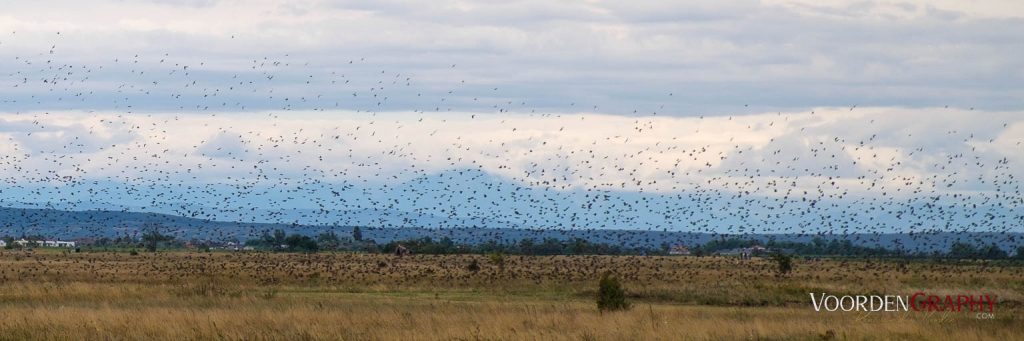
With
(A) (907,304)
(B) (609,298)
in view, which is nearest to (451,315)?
(B) (609,298)

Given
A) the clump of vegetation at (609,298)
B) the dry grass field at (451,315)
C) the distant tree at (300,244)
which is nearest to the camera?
the dry grass field at (451,315)

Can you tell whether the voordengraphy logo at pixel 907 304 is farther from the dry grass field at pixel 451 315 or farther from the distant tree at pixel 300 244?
the distant tree at pixel 300 244

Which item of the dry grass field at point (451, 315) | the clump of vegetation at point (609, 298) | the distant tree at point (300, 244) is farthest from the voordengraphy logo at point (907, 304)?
the distant tree at point (300, 244)

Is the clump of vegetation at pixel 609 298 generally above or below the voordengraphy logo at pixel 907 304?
above

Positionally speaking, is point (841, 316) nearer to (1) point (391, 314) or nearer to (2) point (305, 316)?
(1) point (391, 314)

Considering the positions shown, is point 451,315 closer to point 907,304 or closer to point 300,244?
point 907,304

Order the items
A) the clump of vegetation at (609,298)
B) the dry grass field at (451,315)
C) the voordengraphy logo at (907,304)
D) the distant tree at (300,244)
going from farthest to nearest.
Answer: the distant tree at (300,244) → the clump of vegetation at (609,298) → the voordengraphy logo at (907,304) → the dry grass field at (451,315)

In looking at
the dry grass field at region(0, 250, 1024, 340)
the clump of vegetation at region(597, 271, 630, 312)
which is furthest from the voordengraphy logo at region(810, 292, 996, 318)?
the clump of vegetation at region(597, 271, 630, 312)

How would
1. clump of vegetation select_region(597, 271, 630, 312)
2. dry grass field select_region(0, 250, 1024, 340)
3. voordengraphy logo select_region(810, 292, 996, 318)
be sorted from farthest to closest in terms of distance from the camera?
1. clump of vegetation select_region(597, 271, 630, 312)
2. voordengraphy logo select_region(810, 292, 996, 318)
3. dry grass field select_region(0, 250, 1024, 340)

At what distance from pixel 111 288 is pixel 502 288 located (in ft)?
60.6

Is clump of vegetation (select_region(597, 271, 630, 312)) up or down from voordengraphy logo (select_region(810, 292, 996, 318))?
up

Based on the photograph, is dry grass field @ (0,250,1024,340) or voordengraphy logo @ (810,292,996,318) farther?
voordengraphy logo @ (810,292,996,318)

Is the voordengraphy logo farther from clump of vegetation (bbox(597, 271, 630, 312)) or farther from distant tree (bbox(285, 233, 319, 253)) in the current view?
distant tree (bbox(285, 233, 319, 253))

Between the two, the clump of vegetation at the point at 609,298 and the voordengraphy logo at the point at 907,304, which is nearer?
the voordengraphy logo at the point at 907,304
